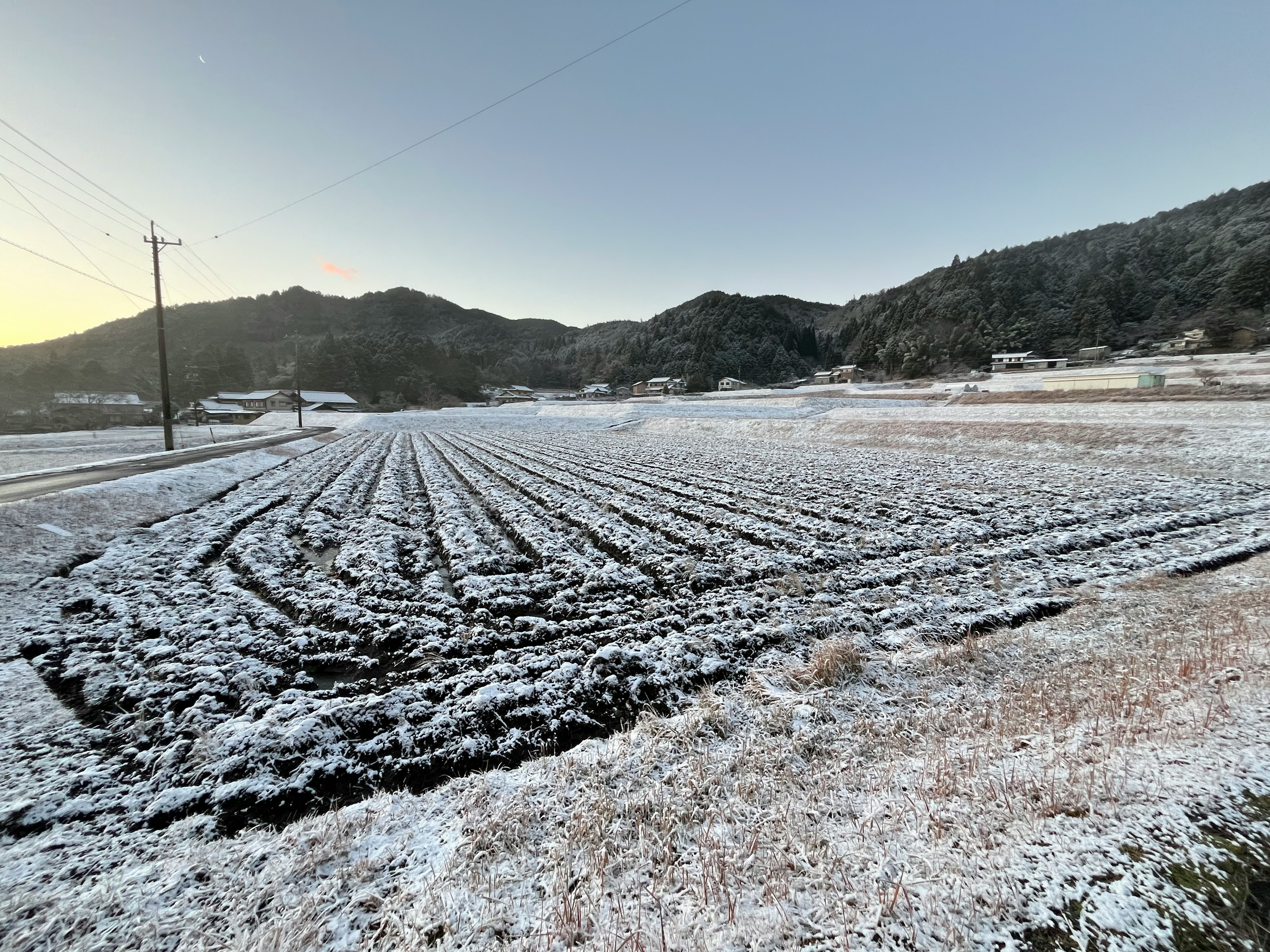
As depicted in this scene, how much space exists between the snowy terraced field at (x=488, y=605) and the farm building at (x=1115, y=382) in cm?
2665

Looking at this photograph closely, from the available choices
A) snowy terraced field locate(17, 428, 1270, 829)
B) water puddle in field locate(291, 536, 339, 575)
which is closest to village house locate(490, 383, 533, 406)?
water puddle in field locate(291, 536, 339, 575)

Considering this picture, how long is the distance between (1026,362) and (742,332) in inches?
2738

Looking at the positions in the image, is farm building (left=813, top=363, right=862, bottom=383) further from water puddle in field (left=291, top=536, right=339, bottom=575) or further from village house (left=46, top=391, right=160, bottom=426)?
village house (left=46, top=391, right=160, bottom=426)

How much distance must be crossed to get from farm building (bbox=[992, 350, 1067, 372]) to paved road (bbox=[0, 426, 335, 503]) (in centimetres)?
8963

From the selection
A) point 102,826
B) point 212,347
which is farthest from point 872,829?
point 212,347

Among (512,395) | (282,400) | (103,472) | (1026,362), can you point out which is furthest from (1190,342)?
(282,400)

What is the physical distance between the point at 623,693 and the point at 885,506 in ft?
31.4

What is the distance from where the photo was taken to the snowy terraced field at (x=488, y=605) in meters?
4.03

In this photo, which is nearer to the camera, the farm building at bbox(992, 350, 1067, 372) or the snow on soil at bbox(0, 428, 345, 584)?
the snow on soil at bbox(0, 428, 345, 584)

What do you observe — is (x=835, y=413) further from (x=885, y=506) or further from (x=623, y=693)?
(x=623, y=693)

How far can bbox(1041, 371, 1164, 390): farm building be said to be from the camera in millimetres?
31938

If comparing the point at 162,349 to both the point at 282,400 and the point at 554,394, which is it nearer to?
the point at 282,400

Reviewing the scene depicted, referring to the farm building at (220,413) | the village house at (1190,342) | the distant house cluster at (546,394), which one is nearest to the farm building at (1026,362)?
the village house at (1190,342)

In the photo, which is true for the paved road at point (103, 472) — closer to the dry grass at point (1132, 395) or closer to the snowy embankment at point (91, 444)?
the snowy embankment at point (91, 444)
